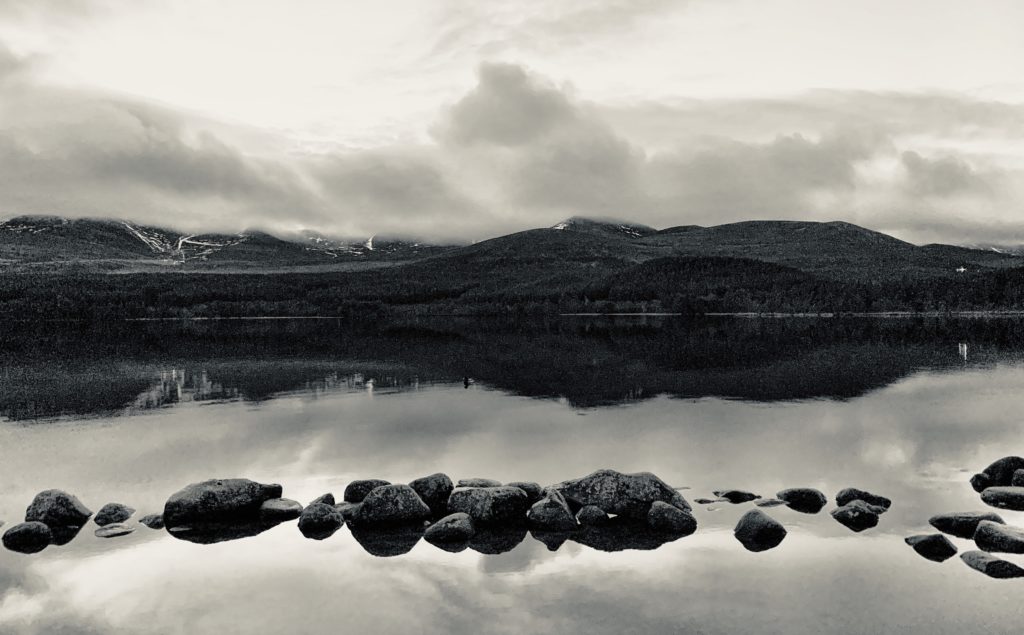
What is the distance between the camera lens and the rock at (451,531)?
2195 centimetres

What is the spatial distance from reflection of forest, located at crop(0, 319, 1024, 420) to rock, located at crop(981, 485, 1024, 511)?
25045mm

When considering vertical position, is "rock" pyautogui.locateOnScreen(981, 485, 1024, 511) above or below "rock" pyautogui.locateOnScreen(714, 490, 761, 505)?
above

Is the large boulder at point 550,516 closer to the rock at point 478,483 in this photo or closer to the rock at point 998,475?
the rock at point 478,483

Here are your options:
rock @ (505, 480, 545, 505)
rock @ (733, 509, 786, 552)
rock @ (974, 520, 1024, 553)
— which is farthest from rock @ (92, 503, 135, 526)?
rock @ (974, 520, 1024, 553)

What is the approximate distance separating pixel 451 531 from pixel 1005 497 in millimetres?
18039

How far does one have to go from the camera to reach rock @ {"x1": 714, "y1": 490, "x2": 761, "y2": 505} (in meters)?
26.0

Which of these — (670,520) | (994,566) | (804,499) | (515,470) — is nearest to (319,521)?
(515,470)

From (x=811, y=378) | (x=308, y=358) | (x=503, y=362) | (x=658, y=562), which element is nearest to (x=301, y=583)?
(x=658, y=562)

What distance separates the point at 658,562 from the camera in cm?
2023

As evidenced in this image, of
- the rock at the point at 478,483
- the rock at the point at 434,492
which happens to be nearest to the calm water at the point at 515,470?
the rock at the point at 434,492

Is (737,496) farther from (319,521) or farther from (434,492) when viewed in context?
(319,521)

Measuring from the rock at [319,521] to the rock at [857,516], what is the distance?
15054mm

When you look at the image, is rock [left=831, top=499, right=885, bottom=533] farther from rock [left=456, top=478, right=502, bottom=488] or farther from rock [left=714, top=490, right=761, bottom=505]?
rock [left=456, top=478, right=502, bottom=488]

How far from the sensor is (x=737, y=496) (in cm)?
2620
